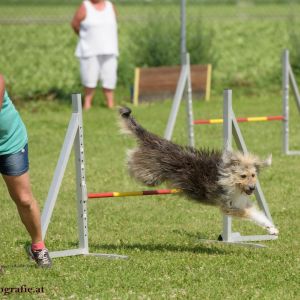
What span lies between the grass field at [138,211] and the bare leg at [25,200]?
33 cm

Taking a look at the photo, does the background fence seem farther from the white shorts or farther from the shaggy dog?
the shaggy dog

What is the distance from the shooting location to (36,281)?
249 inches

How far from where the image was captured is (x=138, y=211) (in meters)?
9.23

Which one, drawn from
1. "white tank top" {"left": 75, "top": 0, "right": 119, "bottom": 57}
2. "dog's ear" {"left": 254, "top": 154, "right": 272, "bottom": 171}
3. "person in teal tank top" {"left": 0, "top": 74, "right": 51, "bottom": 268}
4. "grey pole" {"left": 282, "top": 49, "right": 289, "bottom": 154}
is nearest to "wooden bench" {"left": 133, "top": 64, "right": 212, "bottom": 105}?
"white tank top" {"left": 75, "top": 0, "right": 119, "bottom": 57}

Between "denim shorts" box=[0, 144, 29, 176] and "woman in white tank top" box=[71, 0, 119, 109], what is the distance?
9.50m

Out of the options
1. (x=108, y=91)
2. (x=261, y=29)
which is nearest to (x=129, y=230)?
(x=108, y=91)

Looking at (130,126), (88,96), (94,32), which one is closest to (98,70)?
(88,96)

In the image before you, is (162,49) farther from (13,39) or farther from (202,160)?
(202,160)

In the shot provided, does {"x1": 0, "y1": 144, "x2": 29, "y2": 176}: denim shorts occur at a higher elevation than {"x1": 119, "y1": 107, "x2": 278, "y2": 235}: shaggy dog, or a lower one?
higher

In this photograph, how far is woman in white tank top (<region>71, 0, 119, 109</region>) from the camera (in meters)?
15.8

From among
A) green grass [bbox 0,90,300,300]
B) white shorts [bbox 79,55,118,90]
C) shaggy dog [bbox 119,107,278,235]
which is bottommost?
white shorts [bbox 79,55,118,90]

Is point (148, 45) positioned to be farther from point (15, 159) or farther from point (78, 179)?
point (15, 159)

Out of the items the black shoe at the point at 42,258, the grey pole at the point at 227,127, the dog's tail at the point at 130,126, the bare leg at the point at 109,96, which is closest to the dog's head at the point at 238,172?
the grey pole at the point at 227,127

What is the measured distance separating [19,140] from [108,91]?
9770mm
